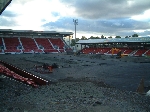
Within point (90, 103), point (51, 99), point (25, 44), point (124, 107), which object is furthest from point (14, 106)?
point (25, 44)

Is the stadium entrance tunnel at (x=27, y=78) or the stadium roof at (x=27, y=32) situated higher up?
the stadium roof at (x=27, y=32)

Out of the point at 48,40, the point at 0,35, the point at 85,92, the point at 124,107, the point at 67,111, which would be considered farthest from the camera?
the point at 48,40

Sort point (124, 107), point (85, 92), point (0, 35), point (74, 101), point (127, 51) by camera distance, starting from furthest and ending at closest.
A: 1. point (0, 35)
2. point (127, 51)
3. point (85, 92)
4. point (74, 101)
5. point (124, 107)

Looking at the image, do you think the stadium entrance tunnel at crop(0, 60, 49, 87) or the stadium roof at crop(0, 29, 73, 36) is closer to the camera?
the stadium entrance tunnel at crop(0, 60, 49, 87)

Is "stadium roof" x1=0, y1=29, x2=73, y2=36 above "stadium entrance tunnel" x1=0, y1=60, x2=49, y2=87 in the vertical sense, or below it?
above

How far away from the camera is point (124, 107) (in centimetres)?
779

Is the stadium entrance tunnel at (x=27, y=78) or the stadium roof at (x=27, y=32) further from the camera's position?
the stadium roof at (x=27, y=32)

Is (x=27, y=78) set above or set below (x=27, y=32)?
below

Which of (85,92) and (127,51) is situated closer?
(85,92)

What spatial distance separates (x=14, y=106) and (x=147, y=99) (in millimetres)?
6749

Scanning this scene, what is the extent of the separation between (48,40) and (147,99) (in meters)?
57.9

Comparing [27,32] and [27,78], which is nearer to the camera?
[27,78]

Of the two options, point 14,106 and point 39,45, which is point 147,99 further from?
point 39,45

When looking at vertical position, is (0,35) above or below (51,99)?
above
